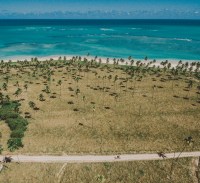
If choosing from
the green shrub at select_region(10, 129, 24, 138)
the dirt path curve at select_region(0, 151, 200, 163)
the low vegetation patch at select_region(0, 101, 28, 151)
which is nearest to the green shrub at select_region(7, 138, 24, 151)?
the low vegetation patch at select_region(0, 101, 28, 151)

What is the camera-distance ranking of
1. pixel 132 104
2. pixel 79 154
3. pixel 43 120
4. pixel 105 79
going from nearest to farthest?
pixel 79 154, pixel 43 120, pixel 132 104, pixel 105 79

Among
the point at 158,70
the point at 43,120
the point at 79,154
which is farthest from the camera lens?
the point at 158,70

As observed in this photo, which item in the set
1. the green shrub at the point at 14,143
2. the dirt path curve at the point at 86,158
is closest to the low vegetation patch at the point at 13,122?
the green shrub at the point at 14,143

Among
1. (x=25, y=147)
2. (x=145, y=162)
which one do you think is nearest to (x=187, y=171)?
(x=145, y=162)

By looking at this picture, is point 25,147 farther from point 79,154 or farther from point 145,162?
point 145,162

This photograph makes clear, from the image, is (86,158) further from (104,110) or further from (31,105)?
(31,105)
